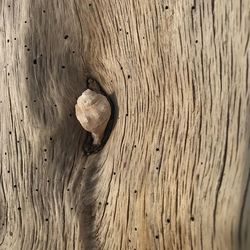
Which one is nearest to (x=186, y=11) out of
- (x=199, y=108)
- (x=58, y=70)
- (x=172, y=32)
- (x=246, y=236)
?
(x=172, y=32)

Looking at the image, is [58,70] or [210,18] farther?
[58,70]

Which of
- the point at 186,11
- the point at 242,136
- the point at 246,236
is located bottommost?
the point at 246,236

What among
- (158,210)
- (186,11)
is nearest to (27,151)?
(158,210)

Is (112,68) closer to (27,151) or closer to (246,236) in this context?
(27,151)

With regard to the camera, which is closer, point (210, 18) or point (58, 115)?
point (210, 18)

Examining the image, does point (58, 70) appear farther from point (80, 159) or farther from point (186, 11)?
point (186, 11)

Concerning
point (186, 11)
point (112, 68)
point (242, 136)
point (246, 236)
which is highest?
point (186, 11)

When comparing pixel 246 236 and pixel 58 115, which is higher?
pixel 58 115
